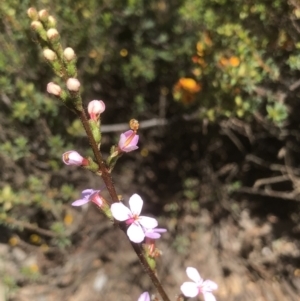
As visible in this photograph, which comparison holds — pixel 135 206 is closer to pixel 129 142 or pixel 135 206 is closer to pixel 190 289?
pixel 129 142

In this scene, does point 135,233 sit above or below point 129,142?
below

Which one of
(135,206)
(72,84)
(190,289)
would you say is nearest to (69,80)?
(72,84)

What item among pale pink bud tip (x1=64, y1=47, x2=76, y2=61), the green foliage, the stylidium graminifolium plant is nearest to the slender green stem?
the stylidium graminifolium plant

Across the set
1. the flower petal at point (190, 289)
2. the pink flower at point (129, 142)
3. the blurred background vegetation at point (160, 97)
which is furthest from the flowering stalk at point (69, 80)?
the blurred background vegetation at point (160, 97)

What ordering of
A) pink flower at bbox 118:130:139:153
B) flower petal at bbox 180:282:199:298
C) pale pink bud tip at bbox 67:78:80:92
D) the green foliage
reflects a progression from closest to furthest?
pale pink bud tip at bbox 67:78:80:92 < pink flower at bbox 118:130:139:153 < flower petal at bbox 180:282:199:298 < the green foliage

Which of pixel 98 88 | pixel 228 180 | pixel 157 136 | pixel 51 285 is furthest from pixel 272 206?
pixel 51 285

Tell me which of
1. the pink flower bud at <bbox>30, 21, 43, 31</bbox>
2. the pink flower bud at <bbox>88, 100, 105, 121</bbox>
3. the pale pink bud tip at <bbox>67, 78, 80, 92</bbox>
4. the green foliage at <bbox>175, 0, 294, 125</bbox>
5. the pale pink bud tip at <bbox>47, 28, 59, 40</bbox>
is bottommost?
the green foliage at <bbox>175, 0, 294, 125</bbox>

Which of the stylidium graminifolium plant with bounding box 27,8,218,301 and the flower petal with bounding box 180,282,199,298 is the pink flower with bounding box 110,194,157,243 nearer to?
the stylidium graminifolium plant with bounding box 27,8,218,301
